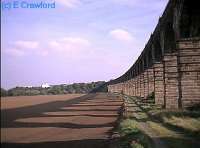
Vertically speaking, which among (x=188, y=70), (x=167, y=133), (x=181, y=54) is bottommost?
(x=167, y=133)

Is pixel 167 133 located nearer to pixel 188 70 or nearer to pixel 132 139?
pixel 132 139

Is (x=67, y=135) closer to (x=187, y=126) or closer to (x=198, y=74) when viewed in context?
(x=187, y=126)

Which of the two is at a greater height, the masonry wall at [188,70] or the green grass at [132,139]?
the masonry wall at [188,70]

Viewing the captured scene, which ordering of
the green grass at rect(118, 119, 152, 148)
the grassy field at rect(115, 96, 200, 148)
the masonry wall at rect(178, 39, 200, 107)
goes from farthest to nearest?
the masonry wall at rect(178, 39, 200, 107) < the grassy field at rect(115, 96, 200, 148) < the green grass at rect(118, 119, 152, 148)

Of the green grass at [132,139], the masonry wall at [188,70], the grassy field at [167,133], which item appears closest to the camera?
the green grass at [132,139]

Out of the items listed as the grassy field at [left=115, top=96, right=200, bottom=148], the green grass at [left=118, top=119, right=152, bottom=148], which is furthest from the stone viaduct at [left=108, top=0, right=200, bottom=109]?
the green grass at [left=118, top=119, right=152, bottom=148]

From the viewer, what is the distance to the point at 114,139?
14844mm

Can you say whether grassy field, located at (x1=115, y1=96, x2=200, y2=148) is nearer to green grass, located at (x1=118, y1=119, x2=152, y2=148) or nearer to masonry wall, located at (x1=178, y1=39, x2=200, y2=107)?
green grass, located at (x1=118, y1=119, x2=152, y2=148)

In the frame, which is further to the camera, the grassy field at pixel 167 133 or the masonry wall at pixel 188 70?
the masonry wall at pixel 188 70

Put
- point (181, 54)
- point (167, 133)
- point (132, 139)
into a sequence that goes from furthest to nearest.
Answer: point (181, 54) < point (167, 133) < point (132, 139)

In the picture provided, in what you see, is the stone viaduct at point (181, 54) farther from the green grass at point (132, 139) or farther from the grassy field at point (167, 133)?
the green grass at point (132, 139)

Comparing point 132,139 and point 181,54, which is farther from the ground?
point 181,54

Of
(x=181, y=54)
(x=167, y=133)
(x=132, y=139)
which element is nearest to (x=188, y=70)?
(x=181, y=54)

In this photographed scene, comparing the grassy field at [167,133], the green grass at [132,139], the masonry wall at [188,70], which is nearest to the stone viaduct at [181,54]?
the masonry wall at [188,70]
